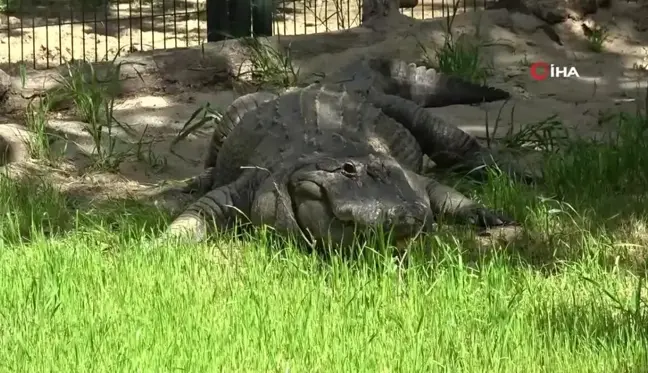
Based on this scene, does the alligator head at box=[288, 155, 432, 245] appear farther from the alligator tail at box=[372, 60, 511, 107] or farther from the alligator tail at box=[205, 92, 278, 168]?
the alligator tail at box=[372, 60, 511, 107]

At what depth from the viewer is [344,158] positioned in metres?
5.79

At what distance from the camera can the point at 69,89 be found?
7832 millimetres

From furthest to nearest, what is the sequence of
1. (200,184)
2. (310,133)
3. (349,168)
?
(200,184) → (310,133) → (349,168)

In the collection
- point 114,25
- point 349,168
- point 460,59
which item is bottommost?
point 349,168

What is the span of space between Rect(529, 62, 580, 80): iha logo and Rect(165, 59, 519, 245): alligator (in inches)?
43.0

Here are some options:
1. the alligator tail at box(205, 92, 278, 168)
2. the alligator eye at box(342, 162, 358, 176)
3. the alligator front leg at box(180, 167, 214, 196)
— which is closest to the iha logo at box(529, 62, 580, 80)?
the alligator tail at box(205, 92, 278, 168)

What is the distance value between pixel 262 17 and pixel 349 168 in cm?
379

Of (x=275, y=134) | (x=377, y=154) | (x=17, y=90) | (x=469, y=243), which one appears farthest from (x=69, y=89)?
(x=469, y=243)

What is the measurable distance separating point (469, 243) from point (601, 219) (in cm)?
67

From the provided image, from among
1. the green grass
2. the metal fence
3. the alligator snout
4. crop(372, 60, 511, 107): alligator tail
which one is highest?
the metal fence

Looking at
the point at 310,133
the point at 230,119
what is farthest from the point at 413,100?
the point at 310,133

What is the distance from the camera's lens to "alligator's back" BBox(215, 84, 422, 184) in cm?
619

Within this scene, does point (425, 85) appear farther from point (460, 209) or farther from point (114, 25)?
point (114, 25)

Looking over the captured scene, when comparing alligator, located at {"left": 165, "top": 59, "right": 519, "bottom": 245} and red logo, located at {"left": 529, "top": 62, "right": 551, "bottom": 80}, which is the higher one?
red logo, located at {"left": 529, "top": 62, "right": 551, "bottom": 80}
